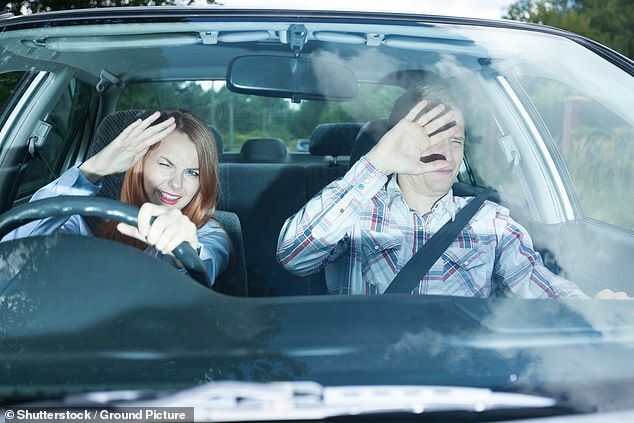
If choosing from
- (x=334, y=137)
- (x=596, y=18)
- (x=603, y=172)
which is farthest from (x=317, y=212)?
(x=596, y=18)

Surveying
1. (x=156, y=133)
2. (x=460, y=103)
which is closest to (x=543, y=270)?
(x=460, y=103)

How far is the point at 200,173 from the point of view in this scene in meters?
1.93

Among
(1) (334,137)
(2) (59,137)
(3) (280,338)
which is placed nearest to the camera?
(3) (280,338)

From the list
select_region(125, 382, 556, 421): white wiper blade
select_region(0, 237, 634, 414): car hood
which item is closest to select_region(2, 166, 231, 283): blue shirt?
select_region(0, 237, 634, 414): car hood

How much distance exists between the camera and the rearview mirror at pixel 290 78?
1.94 metres

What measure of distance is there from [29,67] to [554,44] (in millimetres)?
1577

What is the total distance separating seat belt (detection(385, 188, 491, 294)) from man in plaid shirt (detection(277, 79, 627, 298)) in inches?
1.4

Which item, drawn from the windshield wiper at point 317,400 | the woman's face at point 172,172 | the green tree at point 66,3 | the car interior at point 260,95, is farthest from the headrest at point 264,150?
the green tree at point 66,3

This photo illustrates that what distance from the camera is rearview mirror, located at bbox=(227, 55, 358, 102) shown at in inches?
76.5

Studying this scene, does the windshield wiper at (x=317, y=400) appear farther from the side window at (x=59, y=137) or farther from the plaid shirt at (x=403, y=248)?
the side window at (x=59, y=137)

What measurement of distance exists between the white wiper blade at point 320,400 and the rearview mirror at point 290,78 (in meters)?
1.12

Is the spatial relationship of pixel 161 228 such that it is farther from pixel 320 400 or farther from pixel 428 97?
pixel 428 97

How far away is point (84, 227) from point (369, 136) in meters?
0.99

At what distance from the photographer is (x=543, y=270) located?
1.99m
